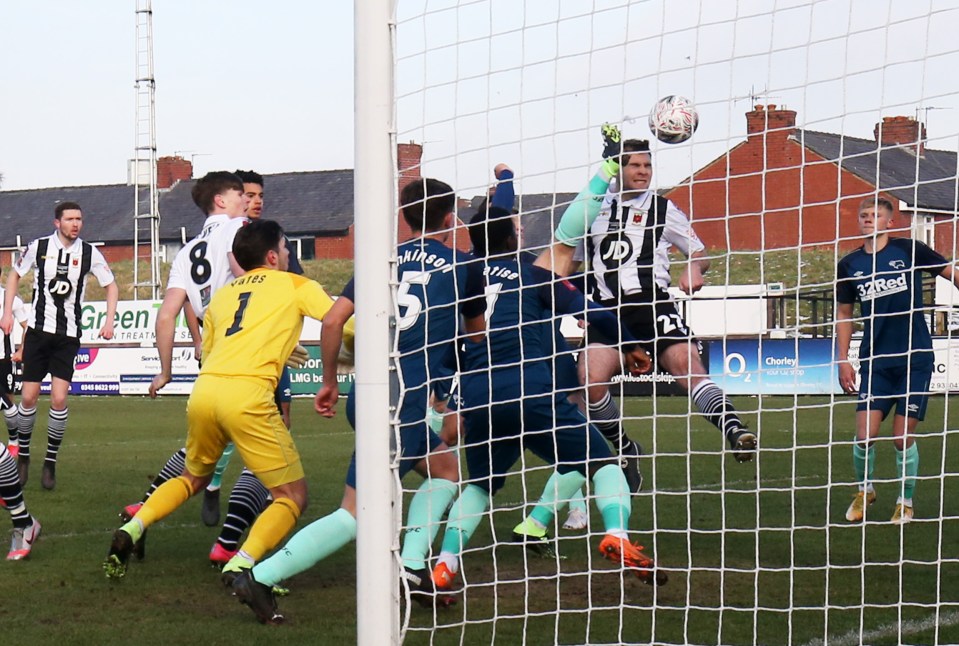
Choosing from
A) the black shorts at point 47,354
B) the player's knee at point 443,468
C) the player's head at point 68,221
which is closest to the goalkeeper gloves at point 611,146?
the player's knee at point 443,468

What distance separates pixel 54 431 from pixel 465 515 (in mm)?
5607

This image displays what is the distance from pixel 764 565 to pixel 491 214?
8.00ft

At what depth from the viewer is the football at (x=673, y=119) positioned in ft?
15.9

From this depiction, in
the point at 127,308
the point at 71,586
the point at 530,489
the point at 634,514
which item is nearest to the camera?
the point at 71,586

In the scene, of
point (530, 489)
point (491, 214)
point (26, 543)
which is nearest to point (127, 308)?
point (530, 489)

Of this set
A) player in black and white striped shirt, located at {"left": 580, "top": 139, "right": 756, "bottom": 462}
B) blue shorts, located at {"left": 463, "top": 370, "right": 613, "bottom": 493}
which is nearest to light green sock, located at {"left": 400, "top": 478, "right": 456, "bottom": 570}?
blue shorts, located at {"left": 463, "top": 370, "right": 613, "bottom": 493}

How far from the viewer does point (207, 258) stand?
736cm

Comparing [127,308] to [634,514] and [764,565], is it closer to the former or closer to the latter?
[634,514]

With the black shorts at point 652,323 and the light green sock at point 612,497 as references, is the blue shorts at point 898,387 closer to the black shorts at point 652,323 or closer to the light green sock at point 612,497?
the black shorts at point 652,323

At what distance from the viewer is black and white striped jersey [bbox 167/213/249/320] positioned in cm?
735

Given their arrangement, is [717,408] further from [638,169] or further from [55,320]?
[55,320]

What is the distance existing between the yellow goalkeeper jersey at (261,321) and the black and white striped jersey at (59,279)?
192 inches

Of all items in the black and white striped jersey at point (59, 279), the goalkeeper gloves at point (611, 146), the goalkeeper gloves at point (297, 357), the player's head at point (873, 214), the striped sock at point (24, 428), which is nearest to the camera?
the goalkeeper gloves at point (611, 146)

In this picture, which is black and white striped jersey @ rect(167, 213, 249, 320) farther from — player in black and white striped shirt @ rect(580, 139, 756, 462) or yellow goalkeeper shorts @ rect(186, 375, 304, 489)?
player in black and white striped shirt @ rect(580, 139, 756, 462)
